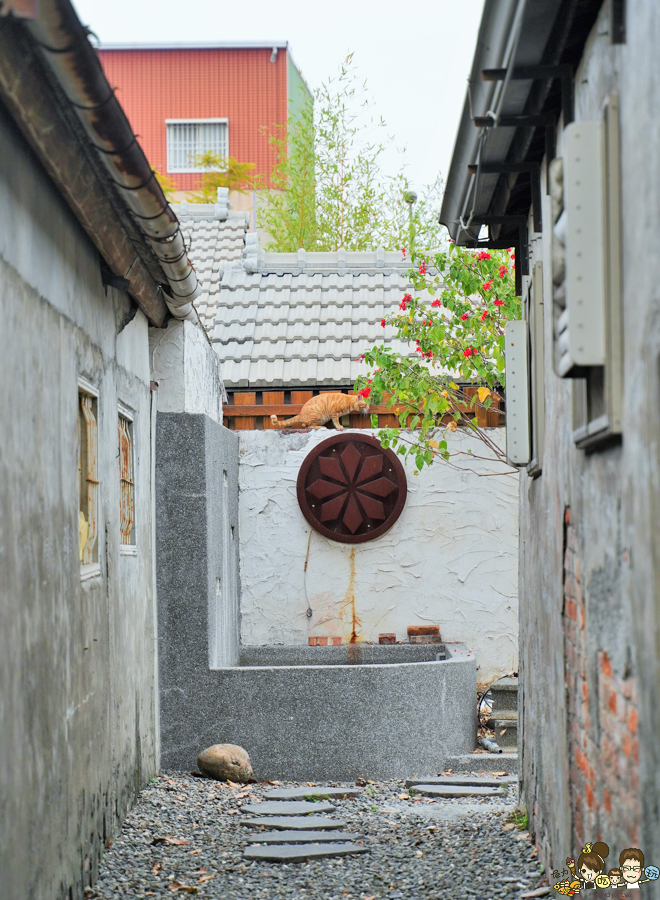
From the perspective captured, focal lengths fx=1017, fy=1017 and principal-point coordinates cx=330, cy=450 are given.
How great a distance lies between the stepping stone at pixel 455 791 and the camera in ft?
21.3

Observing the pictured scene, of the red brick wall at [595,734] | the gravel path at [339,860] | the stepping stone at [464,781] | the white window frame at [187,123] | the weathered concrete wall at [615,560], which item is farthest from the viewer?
the white window frame at [187,123]

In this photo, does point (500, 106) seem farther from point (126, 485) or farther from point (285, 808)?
point (285, 808)

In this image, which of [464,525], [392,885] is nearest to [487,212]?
[392,885]

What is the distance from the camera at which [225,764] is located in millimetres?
6645

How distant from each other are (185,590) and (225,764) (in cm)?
121

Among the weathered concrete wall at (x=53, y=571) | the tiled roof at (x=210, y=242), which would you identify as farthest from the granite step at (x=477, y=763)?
the tiled roof at (x=210, y=242)

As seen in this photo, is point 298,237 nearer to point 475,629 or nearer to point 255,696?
point 475,629

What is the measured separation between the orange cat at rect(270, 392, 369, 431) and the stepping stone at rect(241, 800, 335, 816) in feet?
12.4

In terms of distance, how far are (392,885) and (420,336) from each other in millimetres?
5096

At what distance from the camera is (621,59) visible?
2559 millimetres

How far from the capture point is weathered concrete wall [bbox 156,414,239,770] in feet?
23.1

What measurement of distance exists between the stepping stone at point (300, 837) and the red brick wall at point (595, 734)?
2209 millimetres

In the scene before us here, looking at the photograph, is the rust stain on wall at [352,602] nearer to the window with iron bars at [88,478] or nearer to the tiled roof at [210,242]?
the tiled roof at [210,242]

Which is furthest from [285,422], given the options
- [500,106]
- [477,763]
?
[500,106]
